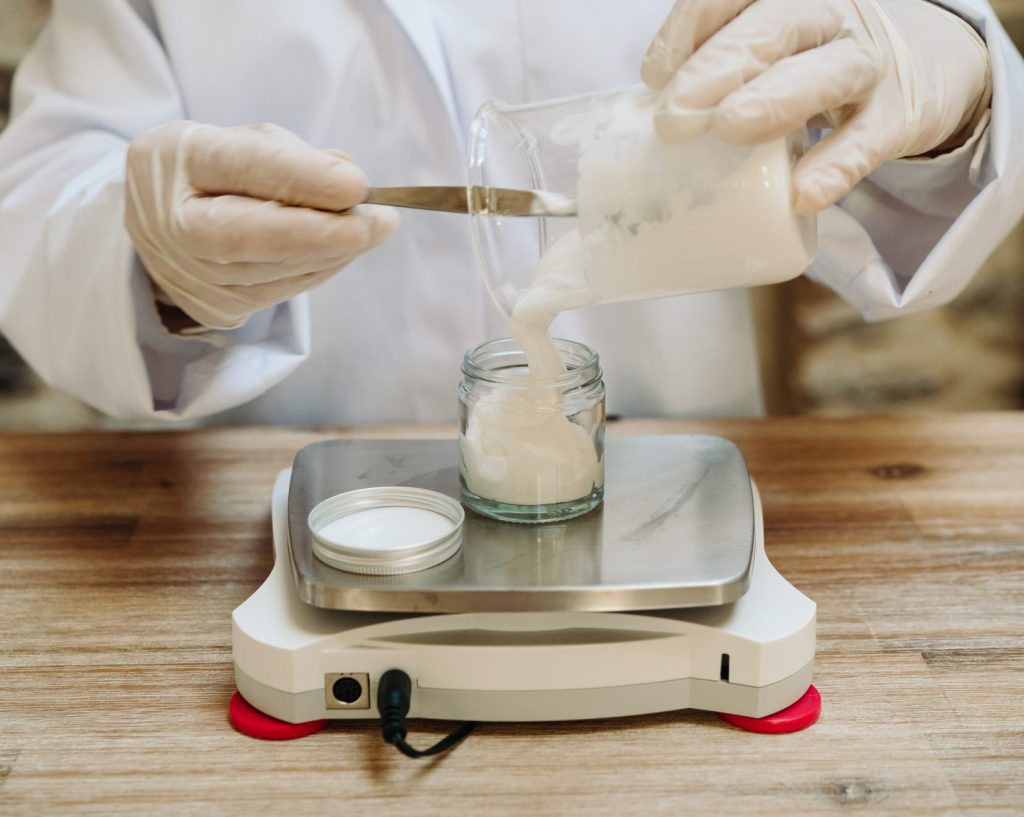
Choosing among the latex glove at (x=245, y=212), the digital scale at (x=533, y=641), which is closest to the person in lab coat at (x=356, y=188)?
the latex glove at (x=245, y=212)

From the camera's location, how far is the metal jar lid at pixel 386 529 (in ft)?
2.31

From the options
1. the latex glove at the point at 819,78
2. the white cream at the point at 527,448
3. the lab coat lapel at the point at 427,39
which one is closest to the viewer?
the latex glove at the point at 819,78

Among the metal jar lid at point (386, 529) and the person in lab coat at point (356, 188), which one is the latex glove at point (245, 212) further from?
the metal jar lid at point (386, 529)

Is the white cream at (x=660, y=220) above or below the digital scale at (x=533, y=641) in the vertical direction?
above

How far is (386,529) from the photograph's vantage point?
756 millimetres

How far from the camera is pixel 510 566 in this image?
28.3 inches

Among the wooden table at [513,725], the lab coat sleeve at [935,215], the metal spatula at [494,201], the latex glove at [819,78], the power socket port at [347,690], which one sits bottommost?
the wooden table at [513,725]

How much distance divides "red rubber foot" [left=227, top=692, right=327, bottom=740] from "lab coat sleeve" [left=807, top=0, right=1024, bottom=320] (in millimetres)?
679

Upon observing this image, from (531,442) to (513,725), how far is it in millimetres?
199

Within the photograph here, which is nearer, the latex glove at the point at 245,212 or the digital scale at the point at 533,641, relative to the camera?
the digital scale at the point at 533,641

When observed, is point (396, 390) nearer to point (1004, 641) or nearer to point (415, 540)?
point (415, 540)

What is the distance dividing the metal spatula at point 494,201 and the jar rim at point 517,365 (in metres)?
0.12

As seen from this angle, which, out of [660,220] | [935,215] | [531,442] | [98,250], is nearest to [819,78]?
[660,220]

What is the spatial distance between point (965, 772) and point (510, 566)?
0.31m
